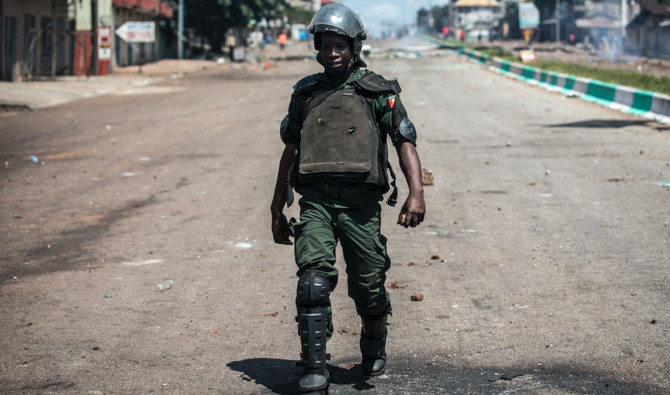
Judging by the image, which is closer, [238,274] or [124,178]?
[238,274]

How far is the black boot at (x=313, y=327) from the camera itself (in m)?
3.91

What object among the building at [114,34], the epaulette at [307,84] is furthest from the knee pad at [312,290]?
the building at [114,34]

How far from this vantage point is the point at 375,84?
4.20 m

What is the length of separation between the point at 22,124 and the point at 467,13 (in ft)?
577

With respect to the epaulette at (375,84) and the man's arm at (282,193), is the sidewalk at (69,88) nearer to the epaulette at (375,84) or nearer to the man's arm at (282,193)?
the man's arm at (282,193)

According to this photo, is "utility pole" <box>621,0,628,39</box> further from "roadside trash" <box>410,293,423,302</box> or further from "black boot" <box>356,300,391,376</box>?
"black boot" <box>356,300,391,376</box>

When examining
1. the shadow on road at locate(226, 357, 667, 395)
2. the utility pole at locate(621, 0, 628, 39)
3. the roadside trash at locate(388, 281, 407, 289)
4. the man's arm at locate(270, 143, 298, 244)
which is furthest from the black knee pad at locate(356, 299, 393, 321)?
the utility pole at locate(621, 0, 628, 39)

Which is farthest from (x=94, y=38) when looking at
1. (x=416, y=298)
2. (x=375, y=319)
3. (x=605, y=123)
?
(x=375, y=319)

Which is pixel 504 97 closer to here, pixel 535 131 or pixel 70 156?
pixel 535 131

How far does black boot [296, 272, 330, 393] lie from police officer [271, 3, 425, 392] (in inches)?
0.8

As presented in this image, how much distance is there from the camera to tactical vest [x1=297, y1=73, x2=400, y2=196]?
162 inches

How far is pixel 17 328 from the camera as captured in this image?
17.9 ft

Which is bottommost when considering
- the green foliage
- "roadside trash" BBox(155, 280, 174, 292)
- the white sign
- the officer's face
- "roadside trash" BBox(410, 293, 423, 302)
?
"roadside trash" BBox(155, 280, 174, 292)

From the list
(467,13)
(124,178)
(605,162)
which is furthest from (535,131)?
(467,13)
